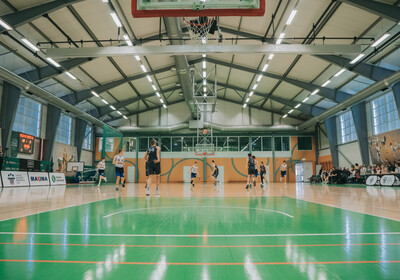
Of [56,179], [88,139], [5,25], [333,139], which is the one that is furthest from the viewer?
[88,139]

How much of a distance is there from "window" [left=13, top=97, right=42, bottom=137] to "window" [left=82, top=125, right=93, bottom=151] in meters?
7.60

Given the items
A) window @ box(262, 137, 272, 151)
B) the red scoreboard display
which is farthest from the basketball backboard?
window @ box(262, 137, 272, 151)

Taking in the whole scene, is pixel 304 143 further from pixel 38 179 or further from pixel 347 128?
pixel 38 179

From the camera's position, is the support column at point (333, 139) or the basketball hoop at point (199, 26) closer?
Result: the basketball hoop at point (199, 26)

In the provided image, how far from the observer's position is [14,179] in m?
14.7

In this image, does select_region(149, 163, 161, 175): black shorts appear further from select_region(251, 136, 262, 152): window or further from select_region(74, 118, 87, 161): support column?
select_region(251, 136, 262, 152): window

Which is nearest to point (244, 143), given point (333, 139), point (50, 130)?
point (333, 139)

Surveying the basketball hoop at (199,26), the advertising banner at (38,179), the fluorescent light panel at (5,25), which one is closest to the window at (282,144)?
the basketball hoop at (199,26)

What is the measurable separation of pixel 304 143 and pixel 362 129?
1030cm

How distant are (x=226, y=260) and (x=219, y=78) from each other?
2505 centimetres

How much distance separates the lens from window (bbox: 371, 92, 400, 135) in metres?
19.1

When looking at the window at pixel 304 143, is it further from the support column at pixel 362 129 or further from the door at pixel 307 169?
the support column at pixel 362 129

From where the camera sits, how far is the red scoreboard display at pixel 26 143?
64.4 ft

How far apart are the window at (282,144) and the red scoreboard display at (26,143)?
2506cm
